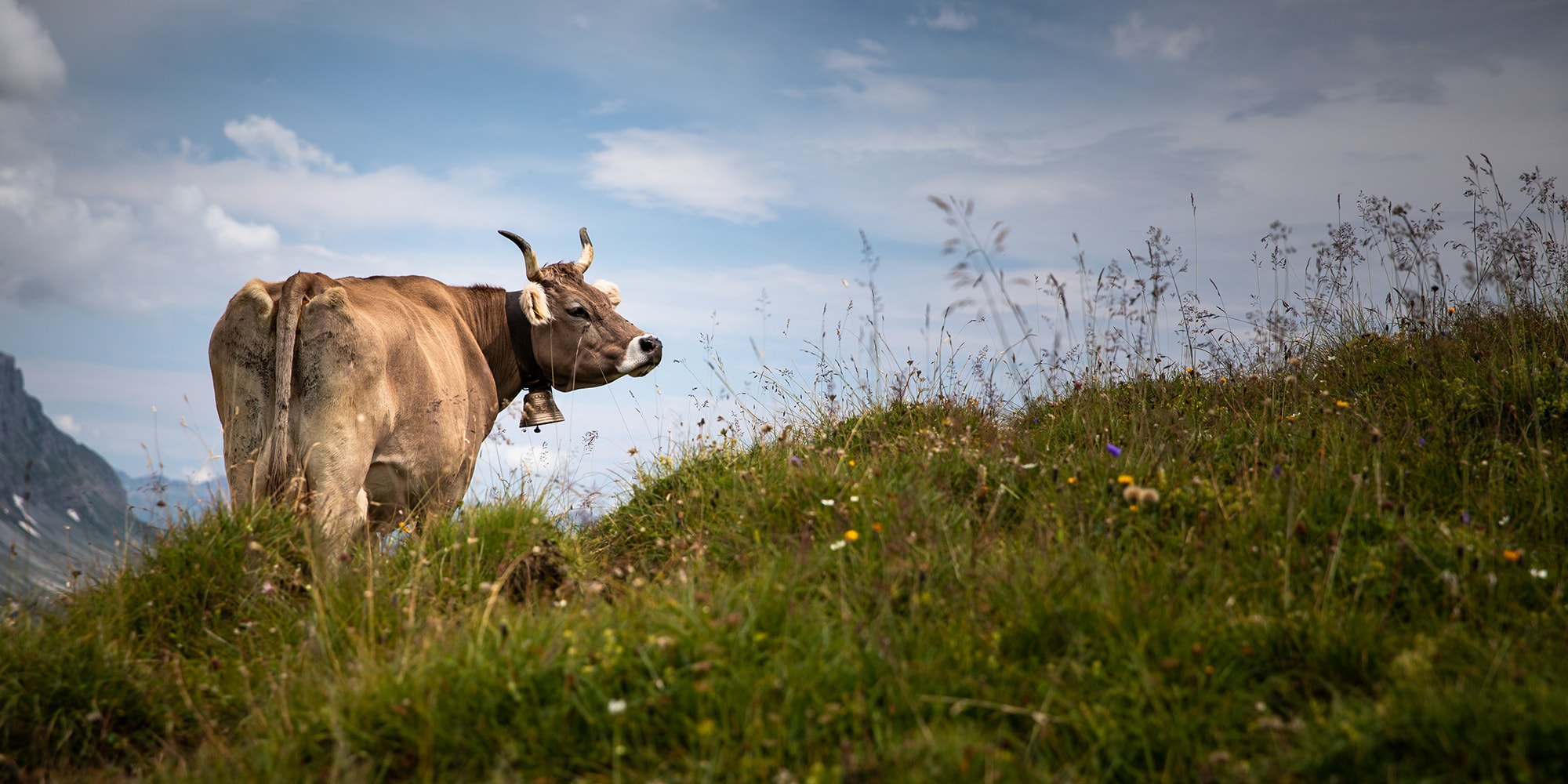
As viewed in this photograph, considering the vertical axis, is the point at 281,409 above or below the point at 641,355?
below

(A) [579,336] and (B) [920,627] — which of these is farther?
(A) [579,336]

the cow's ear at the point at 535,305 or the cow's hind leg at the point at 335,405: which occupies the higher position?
the cow's ear at the point at 535,305

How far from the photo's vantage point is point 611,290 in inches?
380

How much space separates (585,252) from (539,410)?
69.7 inches

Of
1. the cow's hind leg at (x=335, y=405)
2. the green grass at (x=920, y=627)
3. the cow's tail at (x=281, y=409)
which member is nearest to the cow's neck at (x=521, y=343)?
the cow's hind leg at (x=335, y=405)

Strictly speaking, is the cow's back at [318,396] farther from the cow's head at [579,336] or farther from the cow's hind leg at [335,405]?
the cow's head at [579,336]

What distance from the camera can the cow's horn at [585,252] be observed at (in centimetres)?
951

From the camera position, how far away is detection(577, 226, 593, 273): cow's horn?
374 inches

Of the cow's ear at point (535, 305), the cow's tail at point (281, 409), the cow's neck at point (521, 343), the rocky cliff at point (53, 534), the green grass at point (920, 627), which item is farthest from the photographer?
the cow's neck at point (521, 343)

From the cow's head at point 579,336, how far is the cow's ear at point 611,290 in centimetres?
29

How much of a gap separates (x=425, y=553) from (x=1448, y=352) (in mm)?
7465

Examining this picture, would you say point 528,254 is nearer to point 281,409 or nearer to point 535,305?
point 535,305

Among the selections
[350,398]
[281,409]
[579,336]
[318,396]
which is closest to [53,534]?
[281,409]

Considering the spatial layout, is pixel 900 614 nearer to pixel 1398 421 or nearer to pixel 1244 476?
pixel 1244 476
